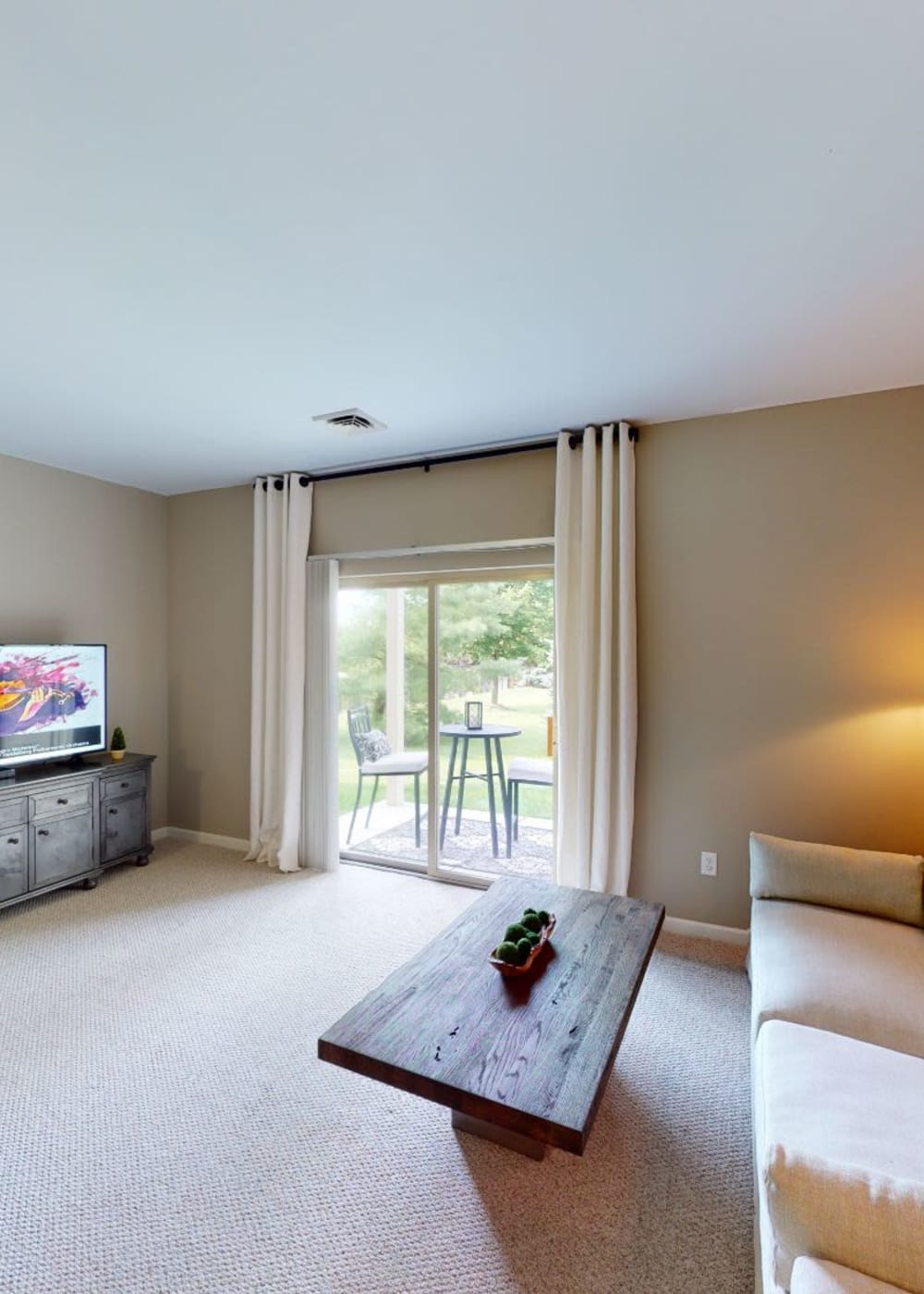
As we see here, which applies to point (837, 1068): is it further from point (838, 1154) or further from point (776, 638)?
point (776, 638)

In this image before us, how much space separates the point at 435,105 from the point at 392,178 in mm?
226

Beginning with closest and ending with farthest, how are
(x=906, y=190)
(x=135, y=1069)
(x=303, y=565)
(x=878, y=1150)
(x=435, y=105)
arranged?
1. (x=878, y=1150)
2. (x=435, y=105)
3. (x=906, y=190)
4. (x=135, y=1069)
5. (x=303, y=565)

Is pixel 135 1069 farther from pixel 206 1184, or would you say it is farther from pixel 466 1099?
pixel 466 1099

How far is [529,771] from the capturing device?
367 cm

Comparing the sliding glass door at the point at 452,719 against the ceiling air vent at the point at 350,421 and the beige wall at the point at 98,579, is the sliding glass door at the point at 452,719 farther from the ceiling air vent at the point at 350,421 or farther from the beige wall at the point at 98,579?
the beige wall at the point at 98,579

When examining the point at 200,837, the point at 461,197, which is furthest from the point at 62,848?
the point at 461,197

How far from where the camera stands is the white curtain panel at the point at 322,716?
12.9 feet

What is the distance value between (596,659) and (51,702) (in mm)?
3192

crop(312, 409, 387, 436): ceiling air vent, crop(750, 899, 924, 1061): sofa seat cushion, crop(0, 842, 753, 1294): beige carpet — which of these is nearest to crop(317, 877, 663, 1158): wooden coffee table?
crop(0, 842, 753, 1294): beige carpet

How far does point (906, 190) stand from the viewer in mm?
1499

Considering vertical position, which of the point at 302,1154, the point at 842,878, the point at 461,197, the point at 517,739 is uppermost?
the point at 461,197

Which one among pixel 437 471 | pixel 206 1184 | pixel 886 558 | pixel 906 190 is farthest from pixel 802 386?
pixel 206 1184

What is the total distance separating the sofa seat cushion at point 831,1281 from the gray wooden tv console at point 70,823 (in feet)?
12.1

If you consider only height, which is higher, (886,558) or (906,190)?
(906,190)
